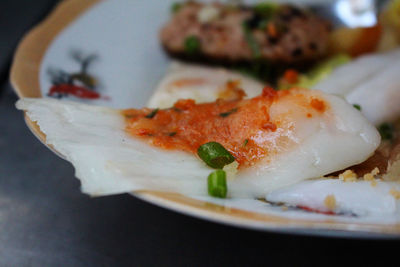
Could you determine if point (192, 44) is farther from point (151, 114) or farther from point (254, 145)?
point (254, 145)

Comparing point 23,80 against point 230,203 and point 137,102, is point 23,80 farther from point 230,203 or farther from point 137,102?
point 230,203

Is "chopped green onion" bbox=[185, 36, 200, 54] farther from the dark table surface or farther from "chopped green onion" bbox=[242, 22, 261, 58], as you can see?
the dark table surface

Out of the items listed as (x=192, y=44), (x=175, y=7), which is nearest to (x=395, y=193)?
(x=192, y=44)

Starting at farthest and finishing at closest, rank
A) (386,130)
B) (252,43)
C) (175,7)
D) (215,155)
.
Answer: (175,7) < (252,43) < (386,130) < (215,155)

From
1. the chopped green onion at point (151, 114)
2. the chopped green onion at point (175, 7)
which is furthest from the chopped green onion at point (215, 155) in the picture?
the chopped green onion at point (175, 7)

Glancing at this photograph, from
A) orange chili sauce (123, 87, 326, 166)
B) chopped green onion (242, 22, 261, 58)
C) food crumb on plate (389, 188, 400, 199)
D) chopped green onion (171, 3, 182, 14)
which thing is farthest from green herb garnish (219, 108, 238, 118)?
chopped green onion (171, 3, 182, 14)

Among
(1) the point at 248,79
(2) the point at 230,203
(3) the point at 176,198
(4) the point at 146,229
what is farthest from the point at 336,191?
(1) the point at 248,79
